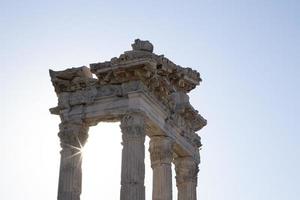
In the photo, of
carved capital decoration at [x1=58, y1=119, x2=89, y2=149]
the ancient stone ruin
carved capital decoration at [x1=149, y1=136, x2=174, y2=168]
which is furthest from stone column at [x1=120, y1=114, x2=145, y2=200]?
carved capital decoration at [x1=149, y1=136, x2=174, y2=168]

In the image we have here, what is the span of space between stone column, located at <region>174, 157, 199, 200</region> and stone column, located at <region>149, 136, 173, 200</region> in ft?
5.96

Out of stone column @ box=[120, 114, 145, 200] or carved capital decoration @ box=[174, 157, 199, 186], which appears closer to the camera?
stone column @ box=[120, 114, 145, 200]

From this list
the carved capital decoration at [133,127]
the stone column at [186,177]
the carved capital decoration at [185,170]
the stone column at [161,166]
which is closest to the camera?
the carved capital decoration at [133,127]

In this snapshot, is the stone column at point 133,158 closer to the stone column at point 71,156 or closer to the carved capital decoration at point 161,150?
the stone column at point 71,156

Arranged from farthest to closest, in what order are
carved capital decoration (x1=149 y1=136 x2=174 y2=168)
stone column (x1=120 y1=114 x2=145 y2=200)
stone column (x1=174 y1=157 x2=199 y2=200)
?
stone column (x1=174 y1=157 x2=199 y2=200), carved capital decoration (x1=149 y1=136 x2=174 y2=168), stone column (x1=120 y1=114 x2=145 y2=200)

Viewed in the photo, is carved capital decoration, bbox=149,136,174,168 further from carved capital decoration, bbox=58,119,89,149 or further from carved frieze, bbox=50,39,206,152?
carved capital decoration, bbox=58,119,89,149

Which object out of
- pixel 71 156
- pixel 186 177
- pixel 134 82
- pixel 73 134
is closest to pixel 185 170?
pixel 186 177

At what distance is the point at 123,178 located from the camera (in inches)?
1028

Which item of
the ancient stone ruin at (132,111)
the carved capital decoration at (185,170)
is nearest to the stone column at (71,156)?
the ancient stone ruin at (132,111)

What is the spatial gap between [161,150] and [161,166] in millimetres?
627

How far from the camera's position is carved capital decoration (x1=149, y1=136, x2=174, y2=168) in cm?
2856

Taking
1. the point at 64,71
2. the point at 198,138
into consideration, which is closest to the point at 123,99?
the point at 64,71

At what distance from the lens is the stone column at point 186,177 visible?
3014 cm

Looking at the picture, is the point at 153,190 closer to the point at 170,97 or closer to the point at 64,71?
the point at 170,97
